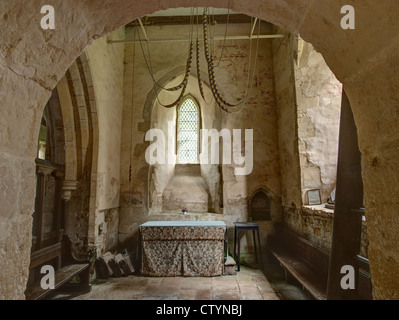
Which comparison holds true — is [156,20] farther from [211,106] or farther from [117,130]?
[117,130]

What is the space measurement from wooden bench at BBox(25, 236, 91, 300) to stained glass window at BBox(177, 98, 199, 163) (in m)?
3.63

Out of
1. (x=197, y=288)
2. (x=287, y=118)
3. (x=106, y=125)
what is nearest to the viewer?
(x=197, y=288)

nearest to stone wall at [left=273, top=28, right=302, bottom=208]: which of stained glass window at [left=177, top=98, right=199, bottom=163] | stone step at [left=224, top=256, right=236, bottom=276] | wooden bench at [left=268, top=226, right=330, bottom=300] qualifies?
wooden bench at [left=268, top=226, right=330, bottom=300]

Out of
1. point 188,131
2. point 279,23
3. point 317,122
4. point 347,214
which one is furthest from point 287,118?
point 347,214

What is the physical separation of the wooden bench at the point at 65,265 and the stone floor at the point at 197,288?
0.17m

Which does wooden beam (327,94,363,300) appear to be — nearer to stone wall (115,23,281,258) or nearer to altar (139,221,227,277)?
altar (139,221,227,277)

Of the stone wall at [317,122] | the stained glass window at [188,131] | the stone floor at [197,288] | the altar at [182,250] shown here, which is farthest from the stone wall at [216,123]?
the stone floor at [197,288]

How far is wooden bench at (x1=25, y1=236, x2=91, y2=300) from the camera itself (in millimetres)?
3233

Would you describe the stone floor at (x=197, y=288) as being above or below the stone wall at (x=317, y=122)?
below

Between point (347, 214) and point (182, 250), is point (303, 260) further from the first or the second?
point (347, 214)

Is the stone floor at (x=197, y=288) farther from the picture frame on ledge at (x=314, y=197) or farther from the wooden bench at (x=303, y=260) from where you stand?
the picture frame on ledge at (x=314, y=197)

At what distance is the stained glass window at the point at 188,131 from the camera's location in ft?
23.0

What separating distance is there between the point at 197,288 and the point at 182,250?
0.77m

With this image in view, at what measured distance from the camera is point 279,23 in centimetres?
125
